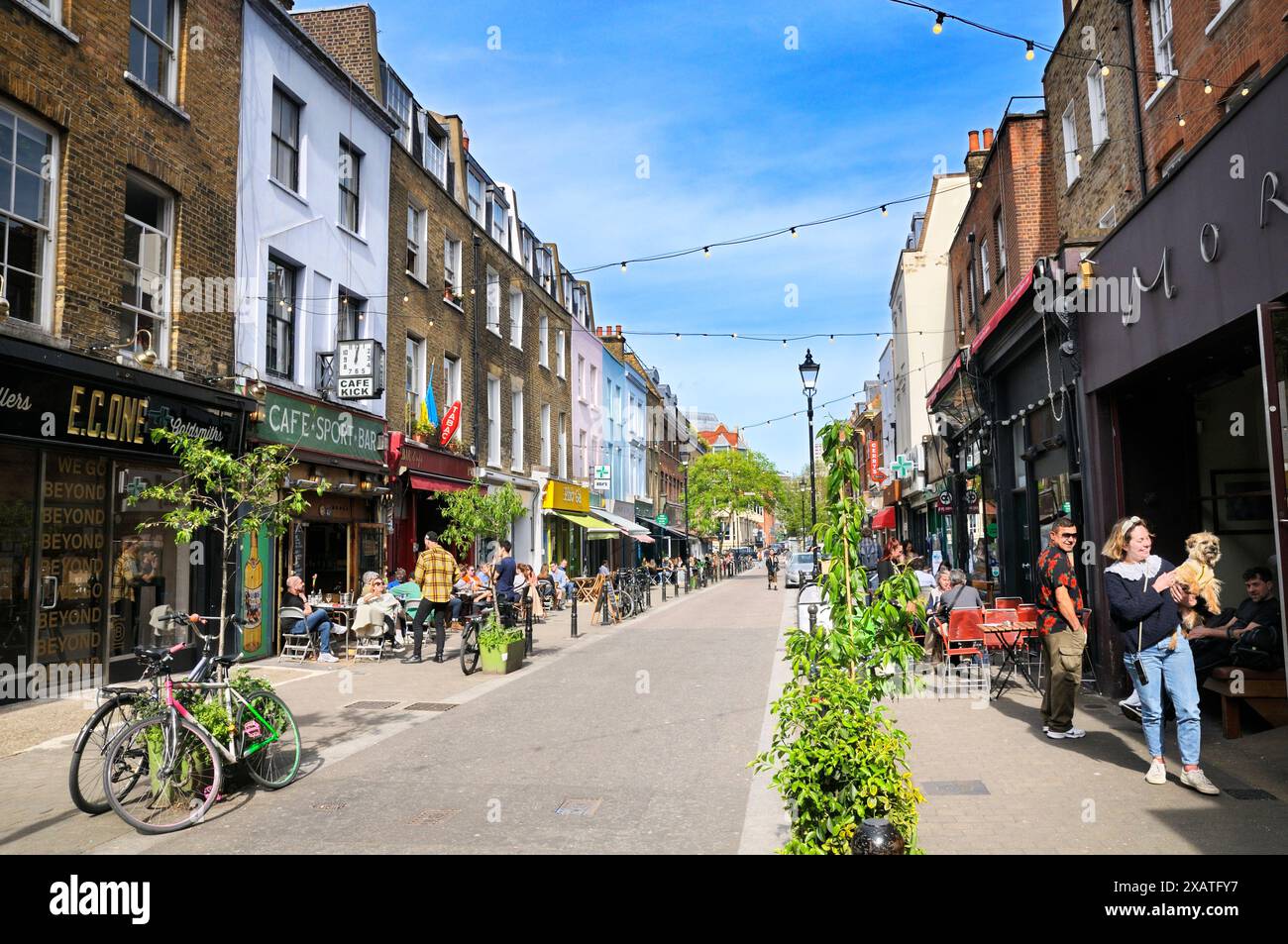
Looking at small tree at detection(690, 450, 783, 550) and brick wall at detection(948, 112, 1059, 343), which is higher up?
brick wall at detection(948, 112, 1059, 343)

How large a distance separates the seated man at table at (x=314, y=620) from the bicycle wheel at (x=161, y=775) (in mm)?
7931

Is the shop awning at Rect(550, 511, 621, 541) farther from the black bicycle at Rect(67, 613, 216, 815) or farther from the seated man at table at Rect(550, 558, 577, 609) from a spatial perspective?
the black bicycle at Rect(67, 613, 216, 815)

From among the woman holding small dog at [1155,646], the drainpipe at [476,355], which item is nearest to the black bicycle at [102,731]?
the woman holding small dog at [1155,646]

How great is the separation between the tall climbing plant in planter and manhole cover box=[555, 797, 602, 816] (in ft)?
5.94

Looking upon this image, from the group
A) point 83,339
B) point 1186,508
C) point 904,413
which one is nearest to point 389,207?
point 83,339

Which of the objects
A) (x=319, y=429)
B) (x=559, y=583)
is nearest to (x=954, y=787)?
(x=319, y=429)

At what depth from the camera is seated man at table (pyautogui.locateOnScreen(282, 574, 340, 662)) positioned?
1373cm

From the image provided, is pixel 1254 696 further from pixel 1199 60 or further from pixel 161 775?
pixel 161 775

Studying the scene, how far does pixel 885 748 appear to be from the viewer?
405 cm

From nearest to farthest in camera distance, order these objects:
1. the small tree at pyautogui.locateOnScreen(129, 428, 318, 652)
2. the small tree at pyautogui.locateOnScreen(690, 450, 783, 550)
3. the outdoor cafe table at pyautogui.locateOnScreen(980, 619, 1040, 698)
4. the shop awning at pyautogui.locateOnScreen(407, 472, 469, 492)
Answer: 1. the small tree at pyautogui.locateOnScreen(129, 428, 318, 652)
2. the outdoor cafe table at pyautogui.locateOnScreen(980, 619, 1040, 698)
3. the shop awning at pyautogui.locateOnScreen(407, 472, 469, 492)
4. the small tree at pyautogui.locateOnScreen(690, 450, 783, 550)

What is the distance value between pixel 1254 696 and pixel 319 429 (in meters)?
13.5

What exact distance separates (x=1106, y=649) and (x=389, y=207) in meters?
15.8

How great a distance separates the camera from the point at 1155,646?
6156 millimetres

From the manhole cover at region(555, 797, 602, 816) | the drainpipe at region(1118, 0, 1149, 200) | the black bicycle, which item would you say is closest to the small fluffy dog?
the manhole cover at region(555, 797, 602, 816)
